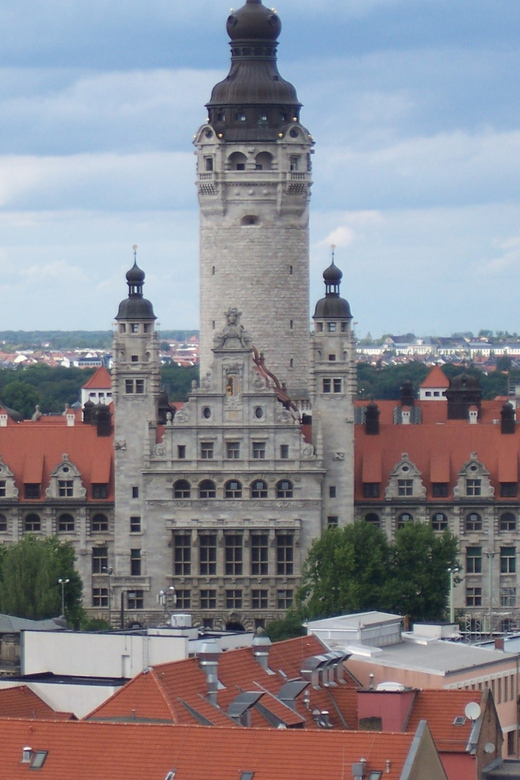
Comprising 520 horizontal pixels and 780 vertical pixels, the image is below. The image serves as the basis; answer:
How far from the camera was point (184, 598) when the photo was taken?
171 metres

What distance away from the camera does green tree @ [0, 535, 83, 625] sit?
155 m

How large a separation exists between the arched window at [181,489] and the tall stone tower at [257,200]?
1280cm

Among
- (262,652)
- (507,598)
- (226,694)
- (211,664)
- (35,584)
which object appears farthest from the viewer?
(507,598)

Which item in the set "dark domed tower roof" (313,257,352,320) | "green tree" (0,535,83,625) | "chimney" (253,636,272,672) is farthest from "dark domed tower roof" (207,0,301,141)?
"chimney" (253,636,272,672)

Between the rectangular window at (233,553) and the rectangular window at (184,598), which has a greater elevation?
the rectangular window at (233,553)

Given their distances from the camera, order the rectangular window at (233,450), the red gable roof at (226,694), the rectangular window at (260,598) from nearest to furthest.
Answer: the red gable roof at (226,694)
the rectangular window at (260,598)
the rectangular window at (233,450)

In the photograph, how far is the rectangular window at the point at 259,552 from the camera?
171000 millimetres

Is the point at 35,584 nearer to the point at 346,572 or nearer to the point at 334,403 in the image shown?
the point at 346,572

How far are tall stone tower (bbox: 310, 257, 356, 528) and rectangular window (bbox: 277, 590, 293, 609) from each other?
14.4 feet

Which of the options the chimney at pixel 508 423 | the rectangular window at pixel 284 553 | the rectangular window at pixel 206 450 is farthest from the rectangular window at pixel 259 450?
the chimney at pixel 508 423

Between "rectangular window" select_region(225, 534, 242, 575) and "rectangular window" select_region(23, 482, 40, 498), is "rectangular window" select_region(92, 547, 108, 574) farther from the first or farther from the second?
"rectangular window" select_region(225, 534, 242, 575)

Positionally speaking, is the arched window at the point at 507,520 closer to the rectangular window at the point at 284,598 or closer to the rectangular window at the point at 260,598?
the rectangular window at the point at 284,598

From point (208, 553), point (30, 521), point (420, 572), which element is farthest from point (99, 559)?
point (420, 572)

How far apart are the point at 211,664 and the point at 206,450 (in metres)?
69.1
